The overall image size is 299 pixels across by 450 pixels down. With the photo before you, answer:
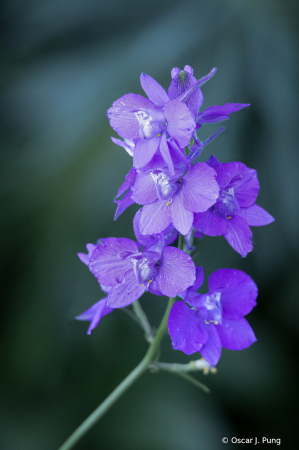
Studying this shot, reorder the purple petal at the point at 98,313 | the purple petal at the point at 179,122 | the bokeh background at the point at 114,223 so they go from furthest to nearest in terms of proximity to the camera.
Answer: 1. the bokeh background at the point at 114,223
2. the purple petal at the point at 98,313
3. the purple petal at the point at 179,122

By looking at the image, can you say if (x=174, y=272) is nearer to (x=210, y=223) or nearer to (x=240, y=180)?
(x=210, y=223)

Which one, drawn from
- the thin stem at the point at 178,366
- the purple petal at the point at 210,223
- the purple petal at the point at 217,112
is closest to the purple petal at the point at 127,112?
the purple petal at the point at 217,112

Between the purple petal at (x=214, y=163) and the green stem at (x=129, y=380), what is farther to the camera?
the green stem at (x=129, y=380)

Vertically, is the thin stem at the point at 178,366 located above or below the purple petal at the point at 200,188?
below

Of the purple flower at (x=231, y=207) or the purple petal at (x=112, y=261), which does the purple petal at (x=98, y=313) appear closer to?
the purple petal at (x=112, y=261)

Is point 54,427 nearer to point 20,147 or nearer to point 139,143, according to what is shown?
point 20,147

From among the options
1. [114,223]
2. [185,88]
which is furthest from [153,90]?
[114,223]
